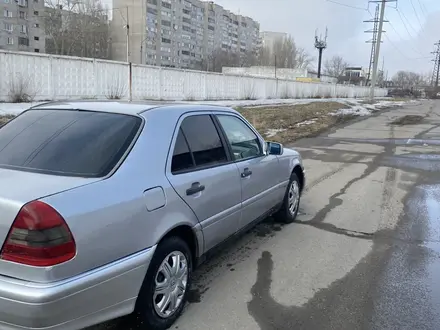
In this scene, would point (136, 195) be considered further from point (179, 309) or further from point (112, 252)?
point (179, 309)

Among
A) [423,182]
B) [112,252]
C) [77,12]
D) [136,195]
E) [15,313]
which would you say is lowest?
[423,182]

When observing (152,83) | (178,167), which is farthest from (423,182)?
(152,83)

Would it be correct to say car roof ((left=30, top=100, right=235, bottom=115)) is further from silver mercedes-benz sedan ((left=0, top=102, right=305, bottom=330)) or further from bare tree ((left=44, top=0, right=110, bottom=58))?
bare tree ((left=44, top=0, right=110, bottom=58))

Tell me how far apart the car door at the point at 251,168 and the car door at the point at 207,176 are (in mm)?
149

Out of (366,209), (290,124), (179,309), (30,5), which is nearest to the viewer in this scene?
(179,309)

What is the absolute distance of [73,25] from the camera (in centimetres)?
7456

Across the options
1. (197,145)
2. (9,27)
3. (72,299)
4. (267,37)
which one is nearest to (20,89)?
(197,145)

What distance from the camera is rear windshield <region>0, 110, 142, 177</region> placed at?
2.68 metres

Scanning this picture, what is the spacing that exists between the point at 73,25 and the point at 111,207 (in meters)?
81.1

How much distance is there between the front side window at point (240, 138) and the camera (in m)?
4.04

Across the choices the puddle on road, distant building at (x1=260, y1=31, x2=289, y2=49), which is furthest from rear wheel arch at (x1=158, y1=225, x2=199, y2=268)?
distant building at (x1=260, y1=31, x2=289, y2=49)

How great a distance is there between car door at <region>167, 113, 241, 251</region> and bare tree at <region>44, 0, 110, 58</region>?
76.3m

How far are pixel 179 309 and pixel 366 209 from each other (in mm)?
4028

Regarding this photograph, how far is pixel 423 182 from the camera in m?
8.11
